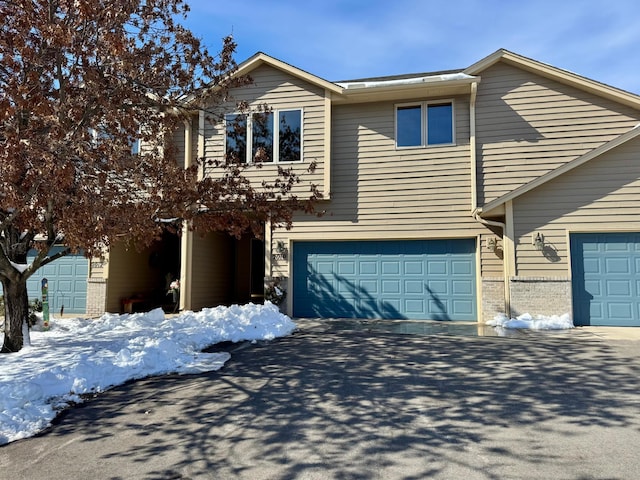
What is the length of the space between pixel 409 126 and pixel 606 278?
20.5 feet

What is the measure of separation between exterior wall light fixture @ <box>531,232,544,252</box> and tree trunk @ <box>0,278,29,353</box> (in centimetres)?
1069

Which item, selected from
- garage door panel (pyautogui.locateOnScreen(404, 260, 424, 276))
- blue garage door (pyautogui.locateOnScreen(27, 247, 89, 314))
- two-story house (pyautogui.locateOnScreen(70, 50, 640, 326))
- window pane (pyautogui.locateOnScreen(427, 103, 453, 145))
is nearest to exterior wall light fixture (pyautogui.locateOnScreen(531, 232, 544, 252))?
two-story house (pyautogui.locateOnScreen(70, 50, 640, 326))

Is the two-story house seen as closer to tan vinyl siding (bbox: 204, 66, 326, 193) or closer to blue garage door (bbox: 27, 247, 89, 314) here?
tan vinyl siding (bbox: 204, 66, 326, 193)

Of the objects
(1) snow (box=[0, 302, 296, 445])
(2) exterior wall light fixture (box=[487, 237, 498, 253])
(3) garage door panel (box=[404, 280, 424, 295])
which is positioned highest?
(2) exterior wall light fixture (box=[487, 237, 498, 253])

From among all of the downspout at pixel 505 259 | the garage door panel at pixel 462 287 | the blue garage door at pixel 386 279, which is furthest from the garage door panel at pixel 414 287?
the downspout at pixel 505 259

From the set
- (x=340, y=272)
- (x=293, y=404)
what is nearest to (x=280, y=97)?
(x=340, y=272)

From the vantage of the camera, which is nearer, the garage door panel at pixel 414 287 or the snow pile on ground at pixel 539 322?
the snow pile on ground at pixel 539 322

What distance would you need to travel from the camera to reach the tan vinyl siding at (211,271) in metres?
13.9

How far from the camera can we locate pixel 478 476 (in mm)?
3375

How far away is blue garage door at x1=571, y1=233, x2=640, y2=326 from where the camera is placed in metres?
10.2

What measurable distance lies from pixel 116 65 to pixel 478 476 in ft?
21.5

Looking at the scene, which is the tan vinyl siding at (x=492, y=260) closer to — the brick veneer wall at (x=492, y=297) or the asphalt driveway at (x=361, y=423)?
the brick veneer wall at (x=492, y=297)

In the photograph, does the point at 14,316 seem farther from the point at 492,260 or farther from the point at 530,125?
the point at 530,125

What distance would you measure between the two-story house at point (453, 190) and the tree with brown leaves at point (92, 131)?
3.06 meters
